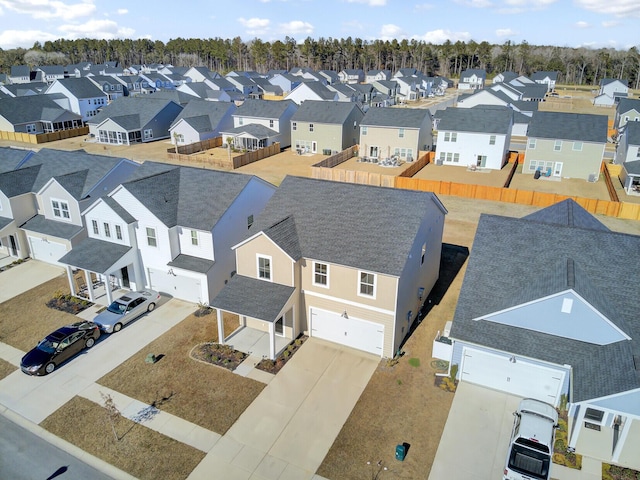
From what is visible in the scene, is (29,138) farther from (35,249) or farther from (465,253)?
(465,253)

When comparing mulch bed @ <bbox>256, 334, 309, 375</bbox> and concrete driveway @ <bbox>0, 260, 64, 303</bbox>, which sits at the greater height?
concrete driveway @ <bbox>0, 260, 64, 303</bbox>

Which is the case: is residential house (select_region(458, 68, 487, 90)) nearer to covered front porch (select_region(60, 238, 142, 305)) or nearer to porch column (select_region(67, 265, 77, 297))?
covered front porch (select_region(60, 238, 142, 305))

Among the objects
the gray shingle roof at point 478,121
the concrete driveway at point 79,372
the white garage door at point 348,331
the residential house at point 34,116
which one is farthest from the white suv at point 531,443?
the residential house at point 34,116

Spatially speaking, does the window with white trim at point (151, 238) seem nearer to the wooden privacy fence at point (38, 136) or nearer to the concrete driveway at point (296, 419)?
the concrete driveway at point (296, 419)

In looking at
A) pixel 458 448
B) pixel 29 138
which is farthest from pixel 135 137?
pixel 458 448

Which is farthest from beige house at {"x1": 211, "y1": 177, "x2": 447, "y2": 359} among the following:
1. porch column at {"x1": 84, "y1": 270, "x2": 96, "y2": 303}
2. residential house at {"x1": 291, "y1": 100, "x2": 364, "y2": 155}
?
residential house at {"x1": 291, "y1": 100, "x2": 364, "y2": 155}

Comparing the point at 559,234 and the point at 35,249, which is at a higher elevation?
the point at 559,234
